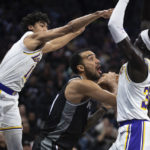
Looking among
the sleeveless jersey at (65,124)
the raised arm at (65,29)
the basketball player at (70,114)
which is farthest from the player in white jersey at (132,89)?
the raised arm at (65,29)

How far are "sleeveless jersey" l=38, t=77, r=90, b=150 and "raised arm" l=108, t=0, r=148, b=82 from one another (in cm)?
84

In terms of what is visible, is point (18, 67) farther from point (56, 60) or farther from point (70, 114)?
point (56, 60)

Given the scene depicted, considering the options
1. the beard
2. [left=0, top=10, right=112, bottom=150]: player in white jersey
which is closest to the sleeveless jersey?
the beard

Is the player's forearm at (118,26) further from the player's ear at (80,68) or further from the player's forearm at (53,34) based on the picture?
the player's forearm at (53,34)

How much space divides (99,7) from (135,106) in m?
11.7

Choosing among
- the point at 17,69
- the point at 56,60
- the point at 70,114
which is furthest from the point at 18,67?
the point at 56,60

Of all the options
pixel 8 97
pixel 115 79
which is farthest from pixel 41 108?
pixel 115 79

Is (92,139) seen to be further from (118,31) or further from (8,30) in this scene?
(118,31)

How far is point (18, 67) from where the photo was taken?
4.81 metres

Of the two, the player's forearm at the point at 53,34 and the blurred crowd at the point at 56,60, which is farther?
the blurred crowd at the point at 56,60

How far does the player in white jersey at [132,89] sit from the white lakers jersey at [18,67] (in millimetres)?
1560

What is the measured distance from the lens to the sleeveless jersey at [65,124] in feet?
13.3

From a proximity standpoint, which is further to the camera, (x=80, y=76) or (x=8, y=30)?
(x=8, y=30)

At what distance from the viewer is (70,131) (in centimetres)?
409
